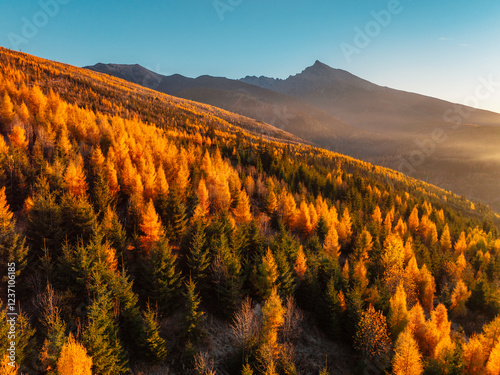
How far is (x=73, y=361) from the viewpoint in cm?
1706

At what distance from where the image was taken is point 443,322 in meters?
36.1

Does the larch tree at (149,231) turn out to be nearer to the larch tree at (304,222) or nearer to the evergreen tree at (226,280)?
the evergreen tree at (226,280)

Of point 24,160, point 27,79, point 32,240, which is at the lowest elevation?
point 32,240

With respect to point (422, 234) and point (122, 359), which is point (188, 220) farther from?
point (422, 234)

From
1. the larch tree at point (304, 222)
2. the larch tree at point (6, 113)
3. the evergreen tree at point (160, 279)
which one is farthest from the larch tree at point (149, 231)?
the larch tree at point (6, 113)

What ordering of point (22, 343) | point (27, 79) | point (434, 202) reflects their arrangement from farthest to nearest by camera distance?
point (434, 202), point (27, 79), point (22, 343)

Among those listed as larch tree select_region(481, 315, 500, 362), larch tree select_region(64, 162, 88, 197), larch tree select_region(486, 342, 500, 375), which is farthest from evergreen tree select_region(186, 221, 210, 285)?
larch tree select_region(481, 315, 500, 362)

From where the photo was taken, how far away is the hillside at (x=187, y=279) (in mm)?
22766

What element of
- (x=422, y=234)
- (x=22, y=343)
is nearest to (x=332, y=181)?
(x=422, y=234)

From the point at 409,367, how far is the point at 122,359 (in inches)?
1140

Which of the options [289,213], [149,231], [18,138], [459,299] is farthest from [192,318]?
[459,299]

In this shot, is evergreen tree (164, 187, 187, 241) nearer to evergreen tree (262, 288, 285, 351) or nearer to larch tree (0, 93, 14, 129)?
evergreen tree (262, 288, 285, 351)

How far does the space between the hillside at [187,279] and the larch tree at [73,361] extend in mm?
143

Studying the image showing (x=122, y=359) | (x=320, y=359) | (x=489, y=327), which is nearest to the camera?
(x=122, y=359)
